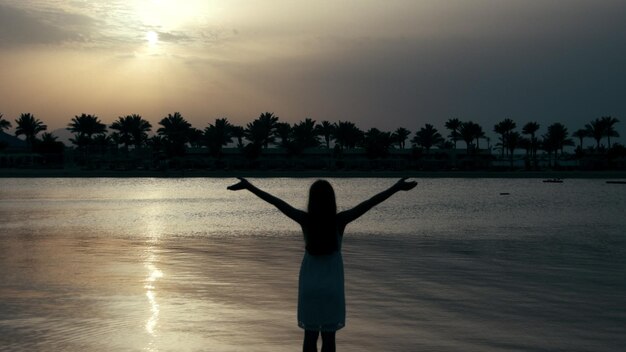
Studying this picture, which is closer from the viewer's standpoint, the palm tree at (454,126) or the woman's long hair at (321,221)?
the woman's long hair at (321,221)

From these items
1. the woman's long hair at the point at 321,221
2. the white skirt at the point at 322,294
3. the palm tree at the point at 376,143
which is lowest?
the white skirt at the point at 322,294

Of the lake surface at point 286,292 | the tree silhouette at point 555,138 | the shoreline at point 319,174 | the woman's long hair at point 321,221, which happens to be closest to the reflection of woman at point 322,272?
the woman's long hair at point 321,221

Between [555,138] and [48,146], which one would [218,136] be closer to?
[48,146]

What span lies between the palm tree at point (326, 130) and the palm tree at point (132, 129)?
39278mm

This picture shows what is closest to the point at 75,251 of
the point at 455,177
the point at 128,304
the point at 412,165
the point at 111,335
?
the point at 128,304

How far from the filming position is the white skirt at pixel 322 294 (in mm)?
5859

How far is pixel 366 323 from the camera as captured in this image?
10.0 metres

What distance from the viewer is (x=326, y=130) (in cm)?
17400

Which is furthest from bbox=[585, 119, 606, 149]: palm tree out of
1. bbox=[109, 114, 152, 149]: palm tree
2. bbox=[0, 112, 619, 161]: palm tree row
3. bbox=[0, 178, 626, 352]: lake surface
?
bbox=[0, 178, 626, 352]: lake surface

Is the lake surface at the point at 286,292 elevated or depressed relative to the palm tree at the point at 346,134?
depressed

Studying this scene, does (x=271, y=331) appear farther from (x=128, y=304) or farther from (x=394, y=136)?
(x=394, y=136)

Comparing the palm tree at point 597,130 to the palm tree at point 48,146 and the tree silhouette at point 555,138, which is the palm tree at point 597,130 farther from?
the palm tree at point 48,146

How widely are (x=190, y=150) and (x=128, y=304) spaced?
561ft

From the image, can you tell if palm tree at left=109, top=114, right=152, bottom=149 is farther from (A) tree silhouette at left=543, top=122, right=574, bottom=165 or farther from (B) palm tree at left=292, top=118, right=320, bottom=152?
(A) tree silhouette at left=543, top=122, right=574, bottom=165
